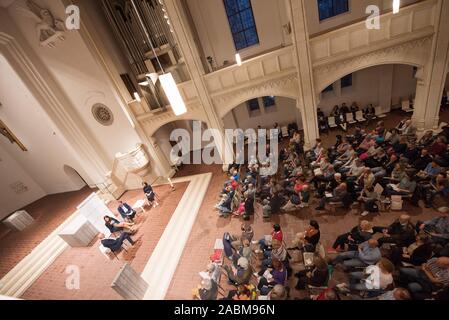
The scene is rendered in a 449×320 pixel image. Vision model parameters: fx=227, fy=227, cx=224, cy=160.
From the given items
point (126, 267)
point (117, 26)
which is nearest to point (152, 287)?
point (126, 267)

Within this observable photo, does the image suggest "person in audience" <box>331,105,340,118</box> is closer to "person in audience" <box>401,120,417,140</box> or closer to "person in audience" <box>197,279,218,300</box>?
"person in audience" <box>401,120,417,140</box>

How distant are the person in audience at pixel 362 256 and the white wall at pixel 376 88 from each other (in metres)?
10.3

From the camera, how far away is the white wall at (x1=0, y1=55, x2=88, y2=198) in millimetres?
11883

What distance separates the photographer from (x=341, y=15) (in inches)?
435

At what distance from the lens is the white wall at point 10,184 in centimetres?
1406

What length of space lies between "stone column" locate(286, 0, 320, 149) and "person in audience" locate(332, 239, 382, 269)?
22.2ft

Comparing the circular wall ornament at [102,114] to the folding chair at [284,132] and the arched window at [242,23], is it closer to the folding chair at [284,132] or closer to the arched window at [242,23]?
the arched window at [242,23]

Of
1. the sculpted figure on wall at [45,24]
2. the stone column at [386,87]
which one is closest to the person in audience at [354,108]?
the stone column at [386,87]

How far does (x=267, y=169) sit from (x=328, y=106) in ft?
21.1

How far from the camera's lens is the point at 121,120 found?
12.5 m

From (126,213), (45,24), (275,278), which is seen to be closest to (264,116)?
(126,213)

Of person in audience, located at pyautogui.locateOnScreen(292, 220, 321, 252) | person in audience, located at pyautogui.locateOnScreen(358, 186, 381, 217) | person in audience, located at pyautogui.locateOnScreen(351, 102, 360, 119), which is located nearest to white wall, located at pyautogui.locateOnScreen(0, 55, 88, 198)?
person in audience, located at pyautogui.locateOnScreen(292, 220, 321, 252)

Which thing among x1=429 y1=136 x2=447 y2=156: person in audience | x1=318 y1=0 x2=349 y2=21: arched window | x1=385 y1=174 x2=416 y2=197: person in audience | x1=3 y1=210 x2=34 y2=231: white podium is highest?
x1=318 y1=0 x2=349 y2=21: arched window

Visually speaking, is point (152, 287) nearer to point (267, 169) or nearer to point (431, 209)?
point (267, 169)
